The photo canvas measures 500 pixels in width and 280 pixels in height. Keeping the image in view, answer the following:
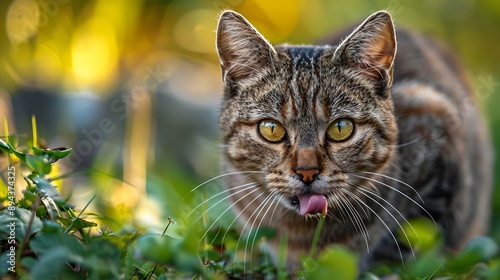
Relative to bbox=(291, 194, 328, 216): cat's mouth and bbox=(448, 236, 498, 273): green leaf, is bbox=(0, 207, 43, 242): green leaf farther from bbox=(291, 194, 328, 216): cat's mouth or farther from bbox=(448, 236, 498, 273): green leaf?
bbox=(448, 236, 498, 273): green leaf

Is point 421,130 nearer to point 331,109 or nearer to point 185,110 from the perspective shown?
point 331,109

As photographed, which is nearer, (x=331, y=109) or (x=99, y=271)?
(x=99, y=271)

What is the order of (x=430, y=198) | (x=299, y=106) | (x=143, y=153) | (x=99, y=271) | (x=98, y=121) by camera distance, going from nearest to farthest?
(x=99, y=271) < (x=299, y=106) < (x=430, y=198) < (x=143, y=153) < (x=98, y=121)

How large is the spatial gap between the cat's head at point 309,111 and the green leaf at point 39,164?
825 mm

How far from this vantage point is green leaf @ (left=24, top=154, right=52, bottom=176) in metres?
1.63

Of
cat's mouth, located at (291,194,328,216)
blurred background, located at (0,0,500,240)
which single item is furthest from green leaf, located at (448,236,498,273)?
blurred background, located at (0,0,500,240)

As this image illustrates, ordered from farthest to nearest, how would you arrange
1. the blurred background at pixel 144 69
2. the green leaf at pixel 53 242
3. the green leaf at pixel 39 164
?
the blurred background at pixel 144 69
the green leaf at pixel 39 164
the green leaf at pixel 53 242

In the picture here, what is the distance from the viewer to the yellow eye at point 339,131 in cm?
226

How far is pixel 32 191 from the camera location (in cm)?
179

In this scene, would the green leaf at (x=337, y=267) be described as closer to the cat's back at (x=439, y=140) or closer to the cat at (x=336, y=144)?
the cat at (x=336, y=144)

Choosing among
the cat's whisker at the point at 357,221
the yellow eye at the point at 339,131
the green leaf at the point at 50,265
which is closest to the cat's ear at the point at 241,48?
the yellow eye at the point at 339,131


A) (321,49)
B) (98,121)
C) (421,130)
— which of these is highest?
(321,49)

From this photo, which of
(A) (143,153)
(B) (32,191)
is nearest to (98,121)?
(A) (143,153)

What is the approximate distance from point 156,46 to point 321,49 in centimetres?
384
